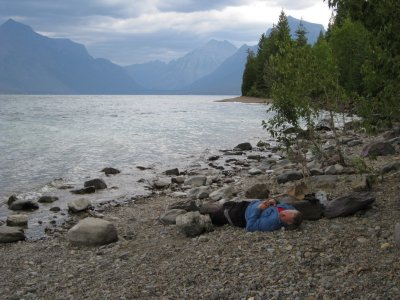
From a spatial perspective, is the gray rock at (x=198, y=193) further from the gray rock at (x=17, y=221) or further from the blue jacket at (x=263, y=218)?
the blue jacket at (x=263, y=218)

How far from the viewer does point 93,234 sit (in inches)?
440

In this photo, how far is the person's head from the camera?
377 inches

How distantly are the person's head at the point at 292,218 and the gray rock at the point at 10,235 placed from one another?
757 cm

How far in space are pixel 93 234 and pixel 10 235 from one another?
3.04m

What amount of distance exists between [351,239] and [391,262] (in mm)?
1380

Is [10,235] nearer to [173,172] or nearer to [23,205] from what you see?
[23,205]

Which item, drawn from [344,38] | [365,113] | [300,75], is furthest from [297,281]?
[344,38]

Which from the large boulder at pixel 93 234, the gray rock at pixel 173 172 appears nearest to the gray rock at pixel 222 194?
the large boulder at pixel 93 234

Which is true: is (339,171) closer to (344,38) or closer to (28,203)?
(28,203)

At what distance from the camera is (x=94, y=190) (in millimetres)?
19766

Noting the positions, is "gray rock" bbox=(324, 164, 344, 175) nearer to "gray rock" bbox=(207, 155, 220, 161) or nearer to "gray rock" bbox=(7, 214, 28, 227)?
"gray rock" bbox=(7, 214, 28, 227)

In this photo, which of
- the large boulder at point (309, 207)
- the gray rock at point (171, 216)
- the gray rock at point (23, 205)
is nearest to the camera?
the large boulder at point (309, 207)

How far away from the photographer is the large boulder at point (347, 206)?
394 inches

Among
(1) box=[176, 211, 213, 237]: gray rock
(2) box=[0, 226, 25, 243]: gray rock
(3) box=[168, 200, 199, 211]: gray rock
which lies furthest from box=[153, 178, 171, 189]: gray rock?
(1) box=[176, 211, 213, 237]: gray rock
